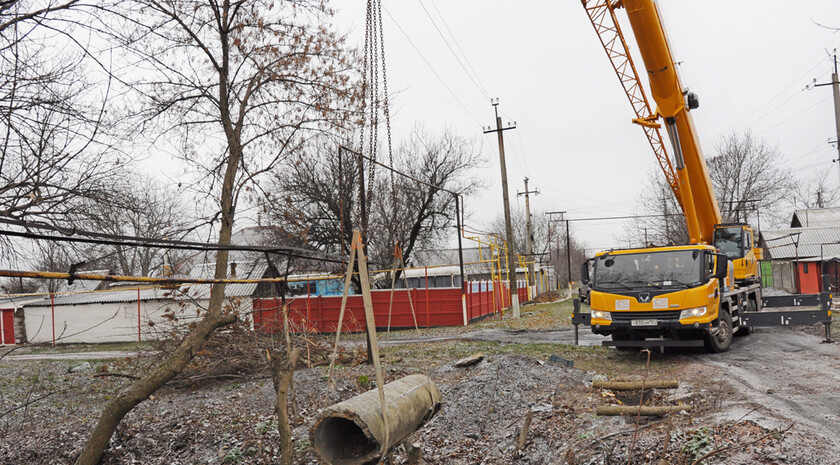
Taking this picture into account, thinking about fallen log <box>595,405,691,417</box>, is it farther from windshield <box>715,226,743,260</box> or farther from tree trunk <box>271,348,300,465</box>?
windshield <box>715,226,743,260</box>

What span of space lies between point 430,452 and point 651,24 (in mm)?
9734

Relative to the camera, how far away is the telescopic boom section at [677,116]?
39.8 feet

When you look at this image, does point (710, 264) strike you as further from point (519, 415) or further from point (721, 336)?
Answer: point (519, 415)

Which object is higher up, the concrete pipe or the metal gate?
the concrete pipe

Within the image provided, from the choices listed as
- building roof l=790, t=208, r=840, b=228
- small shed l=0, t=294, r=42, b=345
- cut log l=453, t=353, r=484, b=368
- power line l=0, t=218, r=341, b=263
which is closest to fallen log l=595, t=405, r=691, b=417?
cut log l=453, t=353, r=484, b=368

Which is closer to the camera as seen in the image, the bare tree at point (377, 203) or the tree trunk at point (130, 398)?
the tree trunk at point (130, 398)

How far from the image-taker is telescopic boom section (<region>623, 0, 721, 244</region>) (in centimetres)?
1213

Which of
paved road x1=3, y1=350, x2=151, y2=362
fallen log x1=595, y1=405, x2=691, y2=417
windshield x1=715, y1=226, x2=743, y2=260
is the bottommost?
paved road x1=3, y1=350, x2=151, y2=362

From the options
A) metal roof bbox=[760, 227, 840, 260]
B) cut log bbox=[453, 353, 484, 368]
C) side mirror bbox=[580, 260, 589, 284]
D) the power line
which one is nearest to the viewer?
the power line

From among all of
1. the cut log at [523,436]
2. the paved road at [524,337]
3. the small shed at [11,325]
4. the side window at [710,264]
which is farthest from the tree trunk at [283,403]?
the small shed at [11,325]

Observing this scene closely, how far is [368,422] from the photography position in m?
4.62

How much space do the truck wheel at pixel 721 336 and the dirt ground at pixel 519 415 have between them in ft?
0.60

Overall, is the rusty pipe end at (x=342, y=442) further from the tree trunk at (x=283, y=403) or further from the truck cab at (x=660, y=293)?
the truck cab at (x=660, y=293)

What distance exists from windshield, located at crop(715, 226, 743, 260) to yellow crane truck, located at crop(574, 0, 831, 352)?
1060 millimetres
